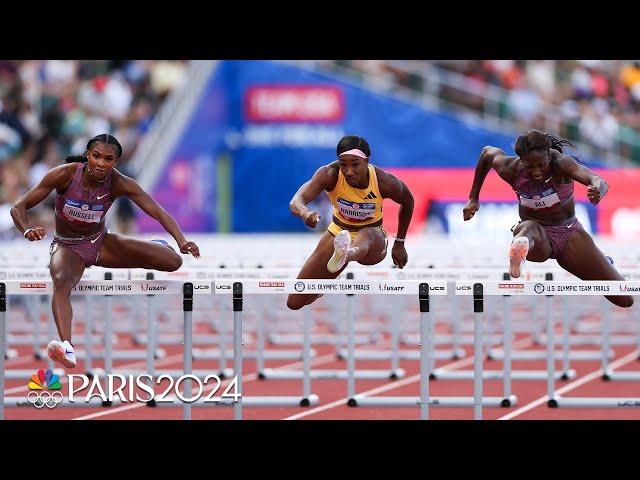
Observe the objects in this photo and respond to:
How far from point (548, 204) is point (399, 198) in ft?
3.68

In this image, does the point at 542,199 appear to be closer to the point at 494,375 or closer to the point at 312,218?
the point at 312,218

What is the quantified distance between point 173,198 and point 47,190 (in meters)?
15.8

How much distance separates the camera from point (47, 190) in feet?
29.0

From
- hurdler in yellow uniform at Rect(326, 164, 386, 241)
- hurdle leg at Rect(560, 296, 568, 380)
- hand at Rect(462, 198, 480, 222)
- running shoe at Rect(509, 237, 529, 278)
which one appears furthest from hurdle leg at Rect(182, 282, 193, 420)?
hurdle leg at Rect(560, 296, 568, 380)

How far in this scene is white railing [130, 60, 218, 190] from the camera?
80.2 ft

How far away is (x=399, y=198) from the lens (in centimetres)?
929

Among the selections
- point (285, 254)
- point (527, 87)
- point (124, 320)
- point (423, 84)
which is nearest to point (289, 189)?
point (423, 84)

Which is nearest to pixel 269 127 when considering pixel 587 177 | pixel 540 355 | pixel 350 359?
pixel 540 355

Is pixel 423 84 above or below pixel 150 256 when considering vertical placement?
above

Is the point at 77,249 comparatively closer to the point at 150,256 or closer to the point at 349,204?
the point at 150,256

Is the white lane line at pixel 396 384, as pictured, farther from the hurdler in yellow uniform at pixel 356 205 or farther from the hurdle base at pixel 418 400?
the hurdler in yellow uniform at pixel 356 205

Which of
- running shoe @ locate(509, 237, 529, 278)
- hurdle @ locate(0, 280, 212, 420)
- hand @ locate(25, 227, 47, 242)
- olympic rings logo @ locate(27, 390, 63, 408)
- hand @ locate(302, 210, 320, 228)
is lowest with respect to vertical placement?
olympic rings logo @ locate(27, 390, 63, 408)

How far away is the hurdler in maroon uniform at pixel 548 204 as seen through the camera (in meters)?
8.94

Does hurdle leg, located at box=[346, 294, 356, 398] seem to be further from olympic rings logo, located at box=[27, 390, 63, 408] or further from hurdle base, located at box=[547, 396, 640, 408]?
olympic rings logo, located at box=[27, 390, 63, 408]
